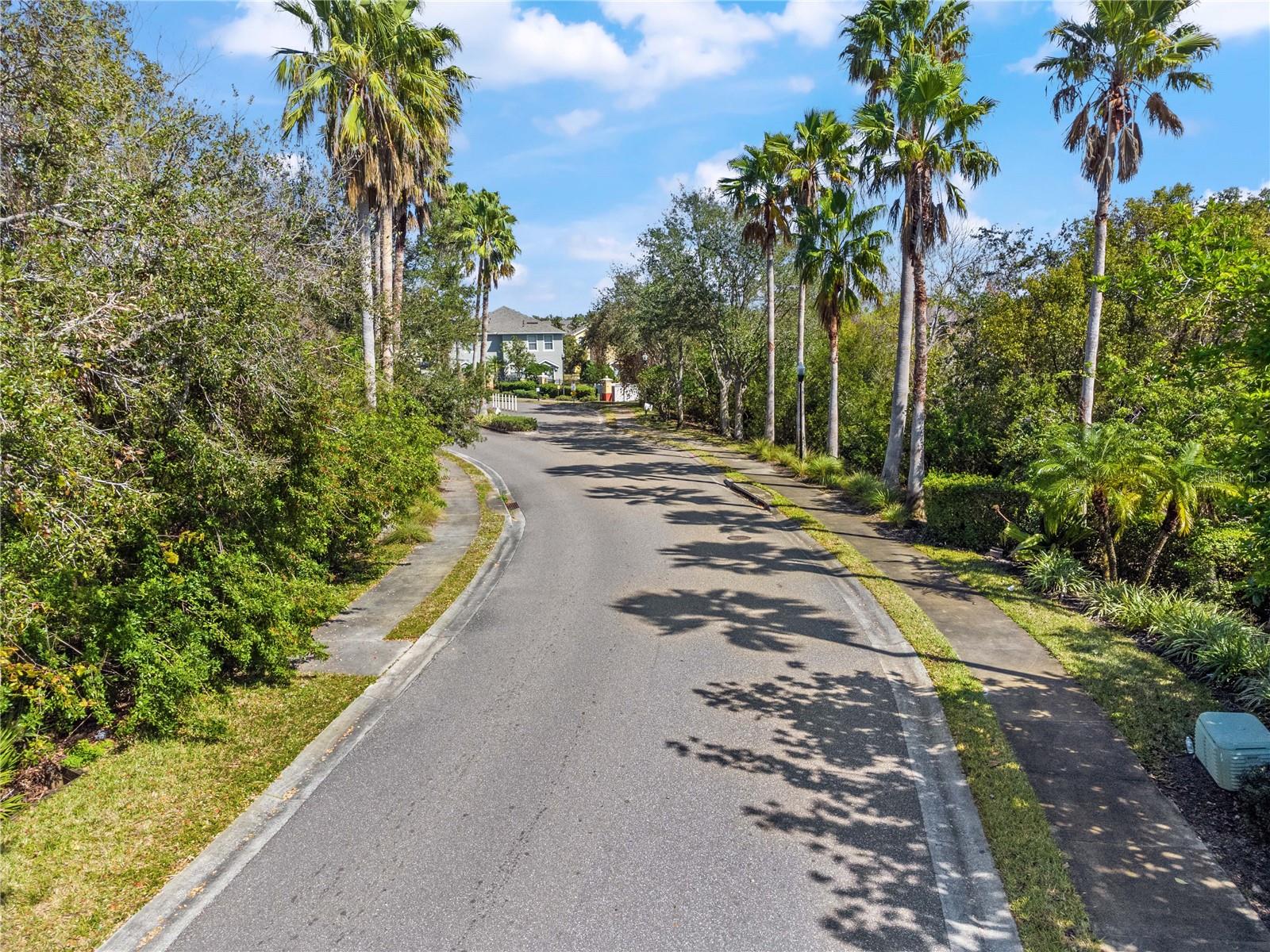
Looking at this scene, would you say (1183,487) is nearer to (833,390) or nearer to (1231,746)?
(1231,746)

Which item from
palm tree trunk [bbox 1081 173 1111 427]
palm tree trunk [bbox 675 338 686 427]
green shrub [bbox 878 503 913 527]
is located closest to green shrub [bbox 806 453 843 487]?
green shrub [bbox 878 503 913 527]

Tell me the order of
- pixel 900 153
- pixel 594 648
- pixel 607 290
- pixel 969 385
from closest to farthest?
pixel 594 648 → pixel 900 153 → pixel 969 385 → pixel 607 290

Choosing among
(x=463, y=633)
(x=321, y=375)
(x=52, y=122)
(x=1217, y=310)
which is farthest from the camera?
(x=463, y=633)

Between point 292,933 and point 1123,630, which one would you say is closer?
point 292,933

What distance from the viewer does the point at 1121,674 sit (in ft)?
29.2

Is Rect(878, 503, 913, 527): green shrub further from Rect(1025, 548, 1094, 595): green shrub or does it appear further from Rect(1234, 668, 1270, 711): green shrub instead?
Rect(1234, 668, 1270, 711): green shrub

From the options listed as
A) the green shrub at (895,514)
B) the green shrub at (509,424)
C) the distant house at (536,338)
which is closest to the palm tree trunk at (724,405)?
the green shrub at (509,424)

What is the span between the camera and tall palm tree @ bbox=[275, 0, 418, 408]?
15859 millimetres

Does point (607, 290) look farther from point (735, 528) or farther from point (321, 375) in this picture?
point (321, 375)

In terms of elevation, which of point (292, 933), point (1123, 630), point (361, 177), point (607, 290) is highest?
point (607, 290)

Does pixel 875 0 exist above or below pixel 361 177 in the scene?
above

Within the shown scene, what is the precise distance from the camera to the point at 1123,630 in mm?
10430

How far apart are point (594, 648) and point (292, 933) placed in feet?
18.0

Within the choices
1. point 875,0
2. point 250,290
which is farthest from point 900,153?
point 250,290
